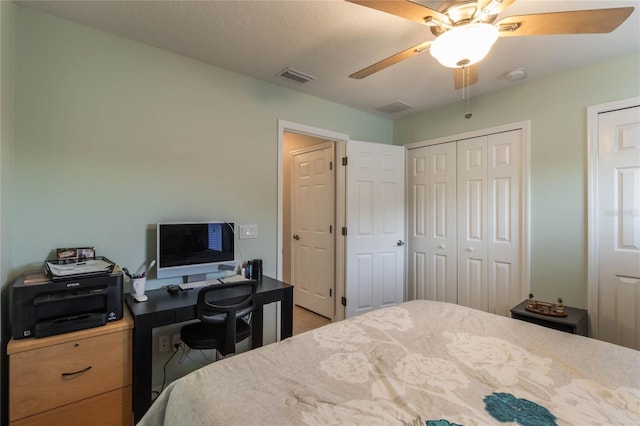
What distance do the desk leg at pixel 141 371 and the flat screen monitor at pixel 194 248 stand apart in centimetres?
51

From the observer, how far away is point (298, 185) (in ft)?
13.0

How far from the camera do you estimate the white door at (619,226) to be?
2213mm

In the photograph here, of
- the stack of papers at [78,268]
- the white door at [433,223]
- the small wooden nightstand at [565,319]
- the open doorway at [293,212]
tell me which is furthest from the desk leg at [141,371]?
the white door at [433,223]

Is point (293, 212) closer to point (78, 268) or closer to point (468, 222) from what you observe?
point (468, 222)

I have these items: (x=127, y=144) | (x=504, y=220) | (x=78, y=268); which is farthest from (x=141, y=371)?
(x=504, y=220)

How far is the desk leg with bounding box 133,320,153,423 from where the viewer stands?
1.64m

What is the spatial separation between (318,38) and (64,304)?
219 cm

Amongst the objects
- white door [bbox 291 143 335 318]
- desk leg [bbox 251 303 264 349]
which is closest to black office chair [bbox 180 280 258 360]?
desk leg [bbox 251 303 264 349]

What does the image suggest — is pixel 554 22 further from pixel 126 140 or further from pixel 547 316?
pixel 126 140

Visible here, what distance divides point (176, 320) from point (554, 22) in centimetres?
248

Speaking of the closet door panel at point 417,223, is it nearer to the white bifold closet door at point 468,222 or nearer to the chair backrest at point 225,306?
the white bifold closet door at point 468,222

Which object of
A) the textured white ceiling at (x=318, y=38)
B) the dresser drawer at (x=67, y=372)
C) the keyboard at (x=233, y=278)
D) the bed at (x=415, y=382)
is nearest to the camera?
the bed at (x=415, y=382)

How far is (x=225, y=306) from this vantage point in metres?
1.86

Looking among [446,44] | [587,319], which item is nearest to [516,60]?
[446,44]
